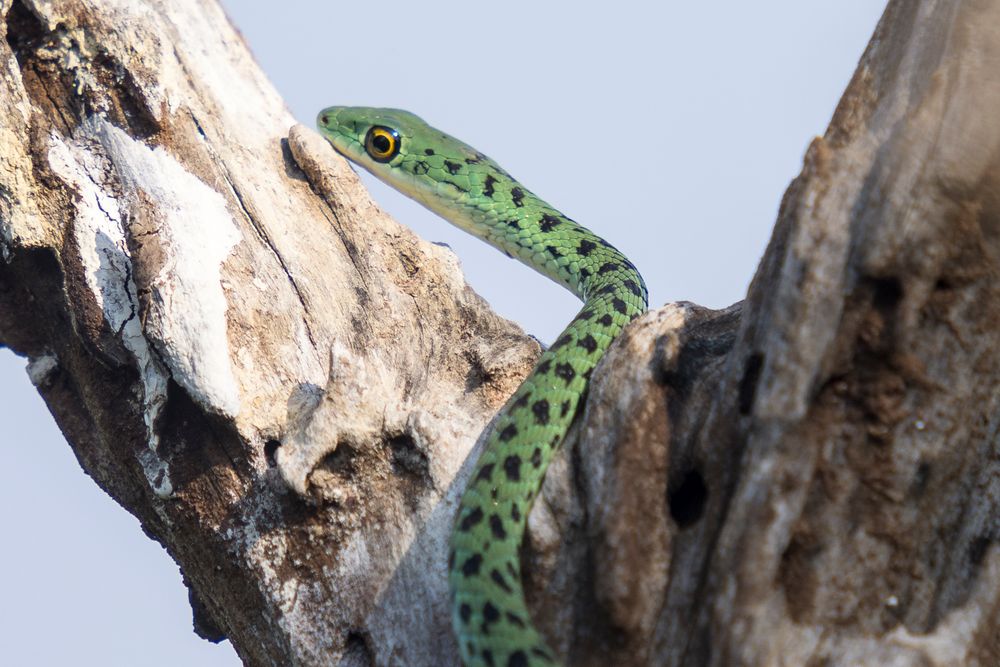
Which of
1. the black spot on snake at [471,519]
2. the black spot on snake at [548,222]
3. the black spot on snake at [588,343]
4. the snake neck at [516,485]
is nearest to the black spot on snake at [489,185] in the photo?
the black spot on snake at [548,222]

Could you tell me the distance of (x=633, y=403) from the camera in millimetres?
4613

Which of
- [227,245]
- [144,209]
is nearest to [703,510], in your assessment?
[227,245]

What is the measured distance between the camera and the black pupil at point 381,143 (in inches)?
333

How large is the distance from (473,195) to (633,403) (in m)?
4.10

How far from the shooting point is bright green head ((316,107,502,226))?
331 inches

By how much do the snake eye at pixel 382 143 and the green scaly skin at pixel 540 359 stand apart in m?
0.03

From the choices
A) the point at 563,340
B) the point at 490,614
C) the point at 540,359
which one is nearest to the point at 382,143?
the point at 563,340

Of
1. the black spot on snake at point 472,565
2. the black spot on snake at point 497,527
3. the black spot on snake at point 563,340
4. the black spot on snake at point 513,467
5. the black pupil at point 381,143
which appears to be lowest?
the black spot on snake at point 472,565

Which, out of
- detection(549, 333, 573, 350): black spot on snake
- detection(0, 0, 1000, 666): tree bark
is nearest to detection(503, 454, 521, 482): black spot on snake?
detection(0, 0, 1000, 666): tree bark

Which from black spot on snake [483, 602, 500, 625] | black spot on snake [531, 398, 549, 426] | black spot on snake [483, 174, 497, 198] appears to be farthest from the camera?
black spot on snake [483, 174, 497, 198]

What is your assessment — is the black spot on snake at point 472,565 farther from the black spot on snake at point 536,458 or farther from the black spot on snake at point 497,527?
the black spot on snake at point 536,458

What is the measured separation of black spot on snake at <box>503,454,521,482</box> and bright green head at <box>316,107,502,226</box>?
151 inches

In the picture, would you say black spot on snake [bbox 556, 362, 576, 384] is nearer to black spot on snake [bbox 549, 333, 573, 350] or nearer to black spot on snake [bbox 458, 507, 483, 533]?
black spot on snake [bbox 549, 333, 573, 350]

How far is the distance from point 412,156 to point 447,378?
3.39 metres
